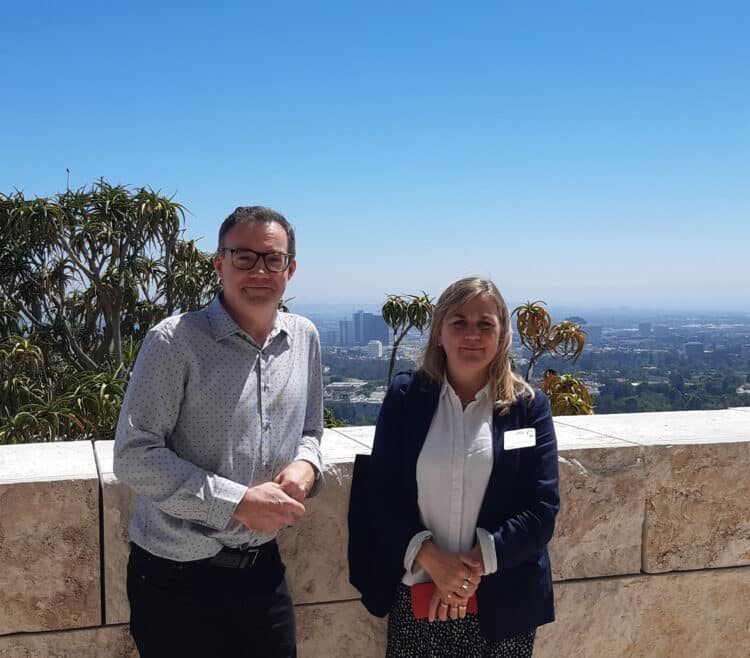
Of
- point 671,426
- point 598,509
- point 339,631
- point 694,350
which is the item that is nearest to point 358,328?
point 694,350

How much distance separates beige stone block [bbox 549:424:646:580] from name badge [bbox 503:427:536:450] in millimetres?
606

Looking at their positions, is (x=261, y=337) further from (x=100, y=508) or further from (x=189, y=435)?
(x=100, y=508)

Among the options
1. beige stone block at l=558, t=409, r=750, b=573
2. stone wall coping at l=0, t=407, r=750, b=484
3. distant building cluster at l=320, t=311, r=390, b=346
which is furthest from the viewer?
distant building cluster at l=320, t=311, r=390, b=346

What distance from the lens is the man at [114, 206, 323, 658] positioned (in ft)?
5.41

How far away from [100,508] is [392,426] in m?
0.80

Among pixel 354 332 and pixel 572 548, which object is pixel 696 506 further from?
pixel 354 332

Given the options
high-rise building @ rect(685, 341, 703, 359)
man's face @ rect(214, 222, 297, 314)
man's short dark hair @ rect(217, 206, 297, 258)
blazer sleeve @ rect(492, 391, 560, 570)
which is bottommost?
high-rise building @ rect(685, 341, 703, 359)

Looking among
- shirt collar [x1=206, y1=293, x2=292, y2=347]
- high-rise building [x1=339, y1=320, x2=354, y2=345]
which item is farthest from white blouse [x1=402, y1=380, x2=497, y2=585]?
high-rise building [x1=339, y1=320, x2=354, y2=345]

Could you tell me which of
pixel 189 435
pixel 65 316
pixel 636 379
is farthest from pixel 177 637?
pixel 636 379

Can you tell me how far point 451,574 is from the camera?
186 centimetres

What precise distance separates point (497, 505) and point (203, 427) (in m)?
0.71

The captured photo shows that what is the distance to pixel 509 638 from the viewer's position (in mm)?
1972

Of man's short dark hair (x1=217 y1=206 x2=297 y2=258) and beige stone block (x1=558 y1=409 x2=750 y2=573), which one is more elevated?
man's short dark hair (x1=217 y1=206 x2=297 y2=258)

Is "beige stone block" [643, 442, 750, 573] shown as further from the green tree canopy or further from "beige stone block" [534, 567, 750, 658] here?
the green tree canopy
